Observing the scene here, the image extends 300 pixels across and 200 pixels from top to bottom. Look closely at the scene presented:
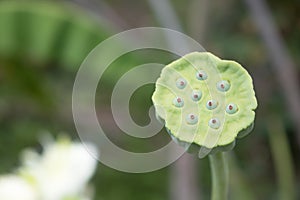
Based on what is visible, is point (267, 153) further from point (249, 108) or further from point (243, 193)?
point (249, 108)

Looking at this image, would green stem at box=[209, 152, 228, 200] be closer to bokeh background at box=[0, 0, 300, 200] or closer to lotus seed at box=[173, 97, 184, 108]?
lotus seed at box=[173, 97, 184, 108]

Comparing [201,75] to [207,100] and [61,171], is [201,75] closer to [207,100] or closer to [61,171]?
[207,100]

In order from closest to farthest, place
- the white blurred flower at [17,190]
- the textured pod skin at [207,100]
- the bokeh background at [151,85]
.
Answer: the textured pod skin at [207,100], the white blurred flower at [17,190], the bokeh background at [151,85]

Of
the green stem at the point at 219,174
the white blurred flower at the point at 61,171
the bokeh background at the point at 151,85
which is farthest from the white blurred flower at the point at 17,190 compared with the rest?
the bokeh background at the point at 151,85

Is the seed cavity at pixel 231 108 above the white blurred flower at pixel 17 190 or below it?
below

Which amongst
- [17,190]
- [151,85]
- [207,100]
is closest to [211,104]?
[207,100]

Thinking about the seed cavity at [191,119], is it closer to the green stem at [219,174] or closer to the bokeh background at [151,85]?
the green stem at [219,174]

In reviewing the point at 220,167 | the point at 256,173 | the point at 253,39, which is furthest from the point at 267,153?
the point at 220,167
